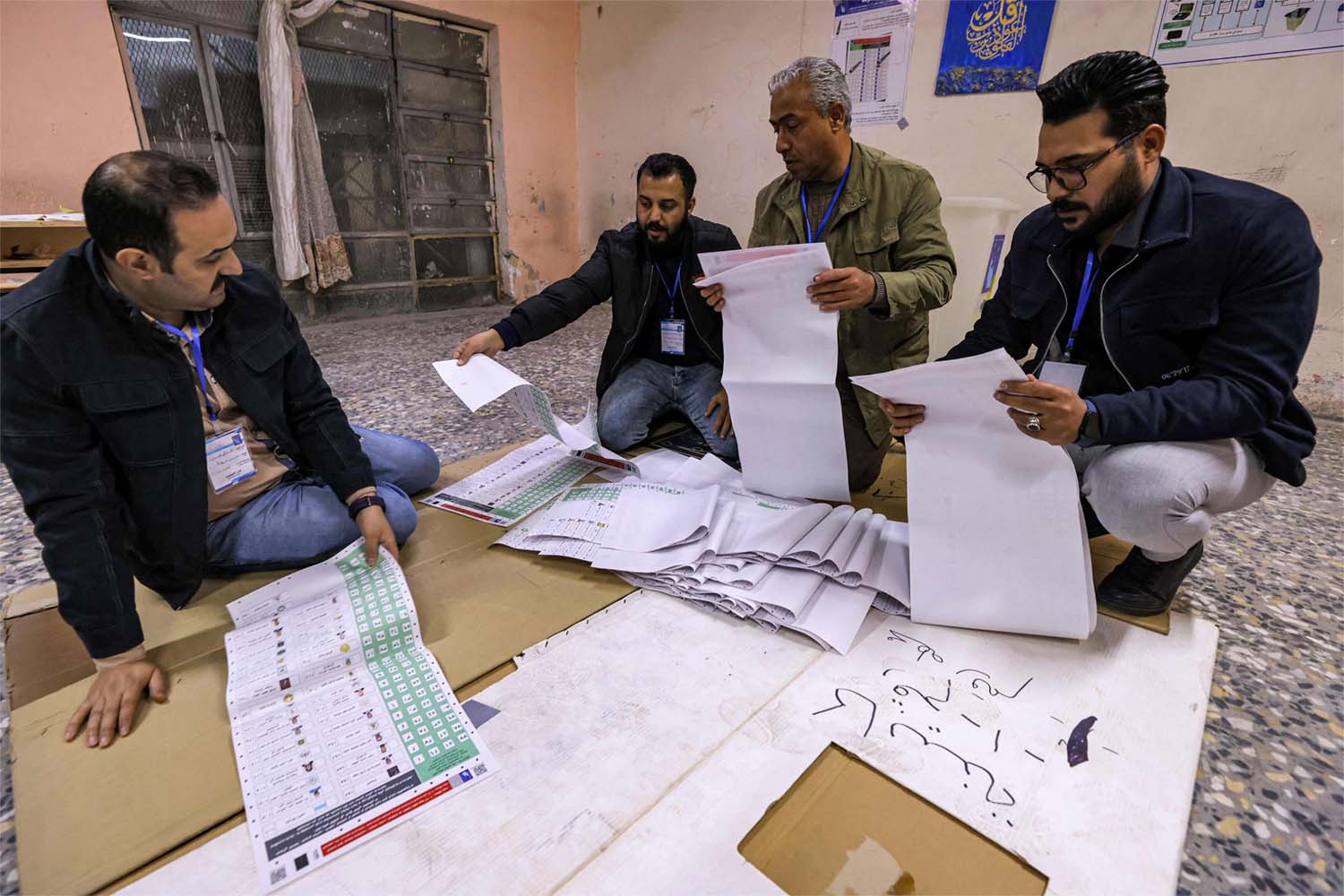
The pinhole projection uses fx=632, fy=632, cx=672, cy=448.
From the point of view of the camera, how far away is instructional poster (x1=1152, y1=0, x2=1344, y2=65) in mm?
2088

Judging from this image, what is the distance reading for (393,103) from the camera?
3.89 meters

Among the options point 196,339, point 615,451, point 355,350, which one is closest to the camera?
point 196,339

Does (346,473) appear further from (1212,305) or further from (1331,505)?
(1331,505)

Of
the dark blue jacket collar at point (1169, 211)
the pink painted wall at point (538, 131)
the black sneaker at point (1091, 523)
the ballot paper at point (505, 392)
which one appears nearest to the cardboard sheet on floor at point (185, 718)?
the ballot paper at point (505, 392)

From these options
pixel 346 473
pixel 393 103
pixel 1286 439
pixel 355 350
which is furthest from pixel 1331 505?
pixel 393 103

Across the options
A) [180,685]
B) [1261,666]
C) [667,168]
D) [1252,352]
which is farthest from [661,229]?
[1261,666]

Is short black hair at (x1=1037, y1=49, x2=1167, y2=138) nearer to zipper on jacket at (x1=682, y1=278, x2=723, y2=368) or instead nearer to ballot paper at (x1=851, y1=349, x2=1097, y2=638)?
ballot paper at (x1=851, y1=349, x2=1097, y2=638)

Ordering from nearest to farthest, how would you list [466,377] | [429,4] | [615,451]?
[466,377], [615,451], [429,4]

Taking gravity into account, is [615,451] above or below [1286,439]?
below

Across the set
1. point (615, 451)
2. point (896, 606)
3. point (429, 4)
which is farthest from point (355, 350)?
point (896, 606)

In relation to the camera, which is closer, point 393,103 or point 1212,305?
point 1212,305

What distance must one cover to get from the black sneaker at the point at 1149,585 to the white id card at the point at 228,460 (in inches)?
62.5

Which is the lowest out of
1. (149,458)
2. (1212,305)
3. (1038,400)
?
(149,458)

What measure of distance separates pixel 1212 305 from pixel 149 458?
1702 millimetres
